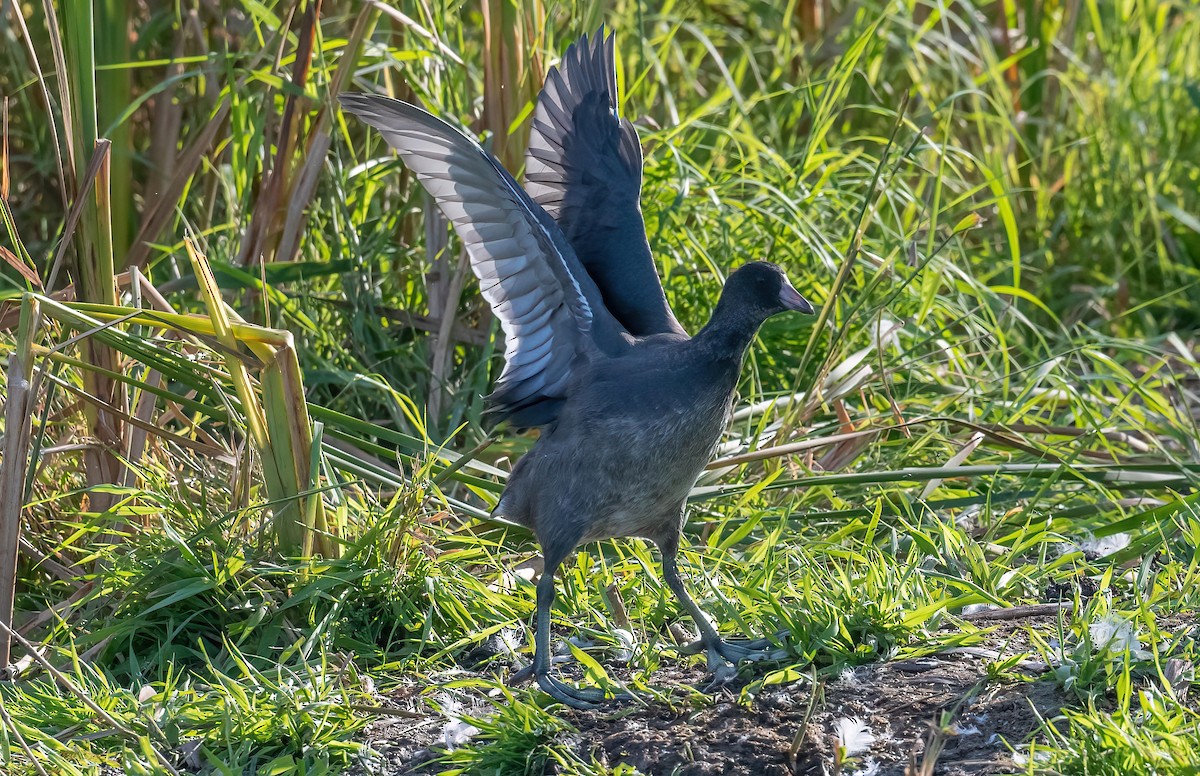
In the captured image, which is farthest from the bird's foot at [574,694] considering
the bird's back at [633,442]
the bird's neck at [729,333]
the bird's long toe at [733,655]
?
the bird's neck at [729,333]

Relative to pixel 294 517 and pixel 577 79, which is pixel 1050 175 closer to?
pixel 577 79

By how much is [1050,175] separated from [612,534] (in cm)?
323

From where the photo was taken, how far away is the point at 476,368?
3.86 metres

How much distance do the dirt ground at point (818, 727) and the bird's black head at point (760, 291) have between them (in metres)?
0.74

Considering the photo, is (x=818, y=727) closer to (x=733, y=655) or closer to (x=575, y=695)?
(x=733, y=655)

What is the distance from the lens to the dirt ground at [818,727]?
7.50 feet

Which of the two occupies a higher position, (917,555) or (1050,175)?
(1050,175)

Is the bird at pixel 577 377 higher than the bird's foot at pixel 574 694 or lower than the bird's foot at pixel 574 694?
higher

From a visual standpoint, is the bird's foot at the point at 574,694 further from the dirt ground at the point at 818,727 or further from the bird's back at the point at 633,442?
the bird's back at the point at 633,442

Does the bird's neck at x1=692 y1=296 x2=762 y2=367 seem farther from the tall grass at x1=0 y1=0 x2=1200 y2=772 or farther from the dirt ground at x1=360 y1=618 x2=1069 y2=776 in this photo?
the dirt ground at x1=360 y1=618 x2=1069 y2=776

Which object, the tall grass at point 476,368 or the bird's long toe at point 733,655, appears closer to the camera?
the bird's long toe at point 733,655

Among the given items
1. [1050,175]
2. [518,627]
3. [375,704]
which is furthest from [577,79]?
[1050,175]

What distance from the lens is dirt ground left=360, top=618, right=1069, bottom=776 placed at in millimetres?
2285

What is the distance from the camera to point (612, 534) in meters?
2.81
